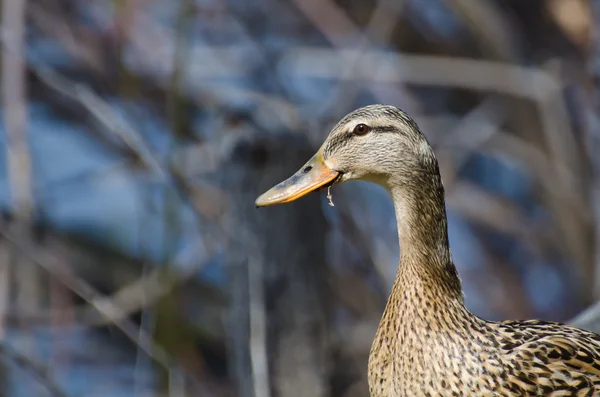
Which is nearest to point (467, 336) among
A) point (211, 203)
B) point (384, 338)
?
point (384, 338)

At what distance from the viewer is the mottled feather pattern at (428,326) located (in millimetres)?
2871

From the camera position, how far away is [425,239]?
298 cm

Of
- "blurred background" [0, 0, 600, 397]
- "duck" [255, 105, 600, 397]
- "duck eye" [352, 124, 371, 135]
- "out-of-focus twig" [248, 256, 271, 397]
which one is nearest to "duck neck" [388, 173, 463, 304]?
"duck" [255, 105, 600, 397]

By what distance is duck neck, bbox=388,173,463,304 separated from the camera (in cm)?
292

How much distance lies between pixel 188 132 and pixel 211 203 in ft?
2.50

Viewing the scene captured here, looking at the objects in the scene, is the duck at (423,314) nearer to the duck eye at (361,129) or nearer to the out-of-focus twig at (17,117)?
the duck eye at (361,129)

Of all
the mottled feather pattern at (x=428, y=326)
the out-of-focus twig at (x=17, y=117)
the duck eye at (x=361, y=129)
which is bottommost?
the mottled feather pattern at (x=428, y=326)

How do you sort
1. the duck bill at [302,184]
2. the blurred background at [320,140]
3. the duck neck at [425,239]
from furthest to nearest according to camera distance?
the blurred background at [320,140], the duck neck at [425,239], the duck bill at [302,184]

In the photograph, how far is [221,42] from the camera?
6.46 meters

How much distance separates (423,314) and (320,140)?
213 cm

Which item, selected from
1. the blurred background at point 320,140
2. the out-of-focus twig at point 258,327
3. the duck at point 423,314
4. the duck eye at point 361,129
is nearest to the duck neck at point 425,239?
the duck at point 423,314

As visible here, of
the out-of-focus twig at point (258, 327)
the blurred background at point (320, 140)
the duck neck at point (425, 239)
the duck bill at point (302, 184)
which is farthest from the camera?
the blurred background at point (320, 140)

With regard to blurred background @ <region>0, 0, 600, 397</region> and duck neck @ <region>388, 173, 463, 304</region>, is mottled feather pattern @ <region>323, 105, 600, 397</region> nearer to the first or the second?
duck neck @ <region>388, 173, 463, 304</region>

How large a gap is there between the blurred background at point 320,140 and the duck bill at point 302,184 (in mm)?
1763
